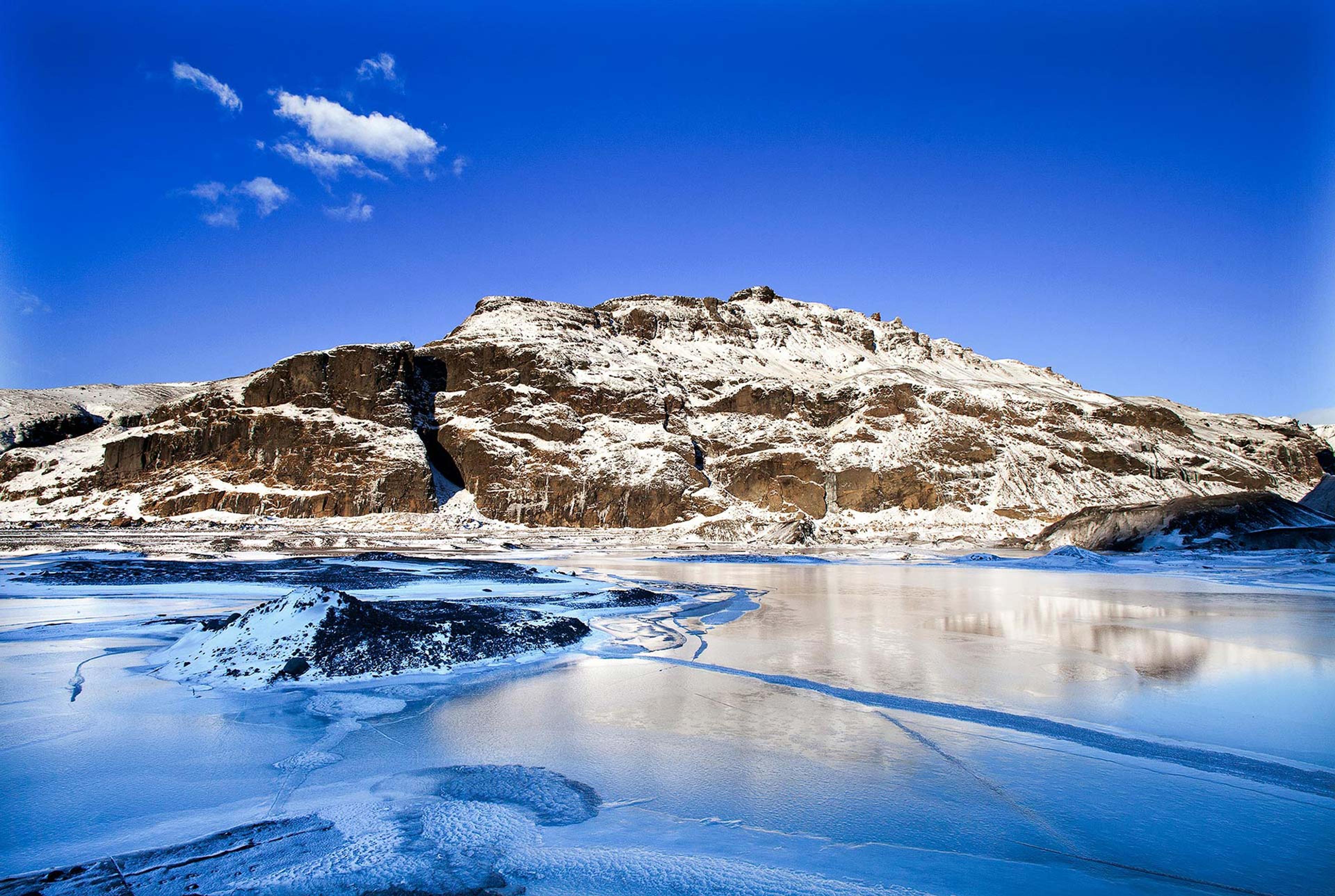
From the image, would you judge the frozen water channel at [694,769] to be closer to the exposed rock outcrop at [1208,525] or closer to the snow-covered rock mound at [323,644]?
the snow-covered rock mound at [323,644]

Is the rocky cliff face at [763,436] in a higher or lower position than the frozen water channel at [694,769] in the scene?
higher

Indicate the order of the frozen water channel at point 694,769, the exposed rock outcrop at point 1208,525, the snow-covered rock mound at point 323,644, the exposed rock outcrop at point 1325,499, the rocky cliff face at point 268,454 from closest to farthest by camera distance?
the frozen water channel at point 694,769 → the snow-covered rock mound at point 323,644 → the exposed rock outcrop at point 1208,525 → the exposed rock outcrop at point 1325,499 → the rocky cliff face at point 268,454

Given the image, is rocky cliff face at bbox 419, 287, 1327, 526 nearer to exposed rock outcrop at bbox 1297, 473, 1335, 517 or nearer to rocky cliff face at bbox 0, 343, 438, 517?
rocky cliff face at bbox 0, 343, 438, 517

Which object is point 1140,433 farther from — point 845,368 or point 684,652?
point 684,652

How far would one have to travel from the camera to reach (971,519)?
100250 millimetres

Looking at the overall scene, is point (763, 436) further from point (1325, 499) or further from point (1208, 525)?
point (1325, 499)

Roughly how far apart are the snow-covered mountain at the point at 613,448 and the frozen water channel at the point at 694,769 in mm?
84350

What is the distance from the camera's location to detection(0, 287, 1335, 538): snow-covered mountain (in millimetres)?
98375

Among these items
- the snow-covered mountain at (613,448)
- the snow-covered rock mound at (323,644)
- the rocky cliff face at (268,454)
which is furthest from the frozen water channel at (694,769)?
the rocky cliff face at (268,454)

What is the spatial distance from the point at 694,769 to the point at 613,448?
341ft

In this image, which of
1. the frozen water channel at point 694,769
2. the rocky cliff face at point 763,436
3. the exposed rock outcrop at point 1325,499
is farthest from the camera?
the rocky cliff face at point 763,436

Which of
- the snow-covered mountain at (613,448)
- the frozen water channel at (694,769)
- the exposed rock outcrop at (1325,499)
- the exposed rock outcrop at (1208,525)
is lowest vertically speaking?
the frozen water channel at (694,769)

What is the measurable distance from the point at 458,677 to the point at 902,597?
1652 centimetres

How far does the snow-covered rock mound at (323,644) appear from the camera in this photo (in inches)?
375
